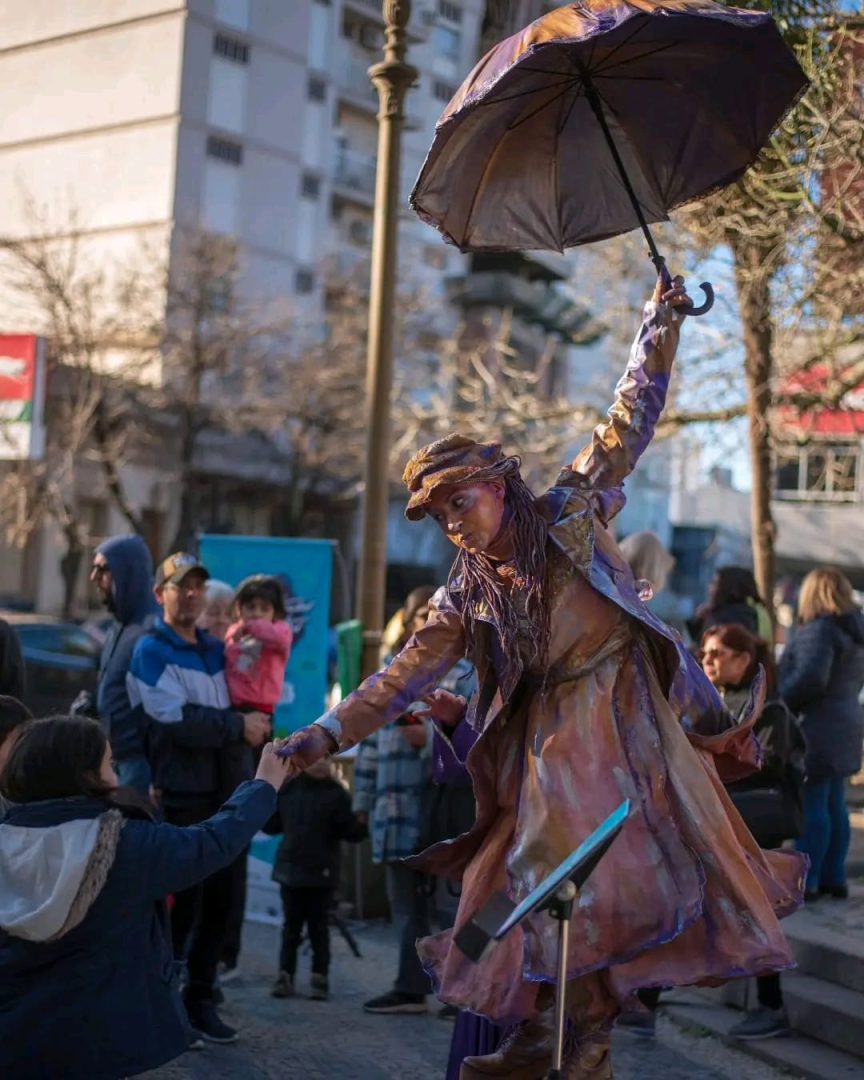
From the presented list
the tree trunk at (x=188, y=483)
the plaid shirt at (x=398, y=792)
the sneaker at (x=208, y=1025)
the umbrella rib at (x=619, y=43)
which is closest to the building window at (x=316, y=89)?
the tree trunk at (x=188, y=483)

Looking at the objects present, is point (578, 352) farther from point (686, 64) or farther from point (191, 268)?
point (686, 64)

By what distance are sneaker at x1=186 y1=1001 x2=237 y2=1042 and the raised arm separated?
317 cm

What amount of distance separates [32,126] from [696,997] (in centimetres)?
3791

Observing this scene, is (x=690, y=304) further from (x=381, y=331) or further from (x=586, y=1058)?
(x=381, y=331)

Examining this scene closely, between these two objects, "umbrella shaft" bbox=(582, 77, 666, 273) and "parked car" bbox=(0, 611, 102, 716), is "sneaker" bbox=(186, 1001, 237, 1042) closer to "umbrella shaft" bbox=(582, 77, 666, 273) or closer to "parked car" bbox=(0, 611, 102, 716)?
"umbrella shaft" bbox=(582, 77, 666, 273)

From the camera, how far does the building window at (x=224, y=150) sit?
39.8m

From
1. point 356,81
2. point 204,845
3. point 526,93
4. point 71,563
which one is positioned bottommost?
point 204,845

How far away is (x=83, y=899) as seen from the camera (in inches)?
151

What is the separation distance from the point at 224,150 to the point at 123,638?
3558 centimetres

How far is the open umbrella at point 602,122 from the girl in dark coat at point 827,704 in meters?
3.73

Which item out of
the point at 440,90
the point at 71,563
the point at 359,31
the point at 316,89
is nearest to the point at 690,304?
the point at 71,563

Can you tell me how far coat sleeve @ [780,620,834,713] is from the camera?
7770 mm

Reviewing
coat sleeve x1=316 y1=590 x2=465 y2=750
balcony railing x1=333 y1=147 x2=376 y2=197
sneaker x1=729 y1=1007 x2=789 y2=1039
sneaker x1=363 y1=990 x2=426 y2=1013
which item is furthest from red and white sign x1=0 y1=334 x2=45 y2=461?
balcony railing x1=333 y1=147 x2=376 y2=197

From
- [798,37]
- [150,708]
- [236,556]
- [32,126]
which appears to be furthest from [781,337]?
[32,126]
